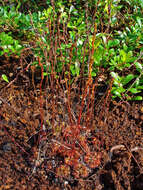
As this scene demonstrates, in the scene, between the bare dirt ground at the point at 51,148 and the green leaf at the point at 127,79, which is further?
the green leaf at the point at 127,79

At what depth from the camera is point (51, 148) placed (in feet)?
5.02

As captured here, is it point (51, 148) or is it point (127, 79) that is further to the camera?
point (127, 79)

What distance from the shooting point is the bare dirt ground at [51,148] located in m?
1.39

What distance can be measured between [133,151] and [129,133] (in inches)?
6.2

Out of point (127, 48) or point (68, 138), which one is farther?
point (127, 48)

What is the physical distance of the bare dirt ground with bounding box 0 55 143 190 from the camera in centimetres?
139

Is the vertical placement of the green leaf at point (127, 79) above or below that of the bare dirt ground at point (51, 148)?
above

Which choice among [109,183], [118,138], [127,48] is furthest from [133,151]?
[127,48]

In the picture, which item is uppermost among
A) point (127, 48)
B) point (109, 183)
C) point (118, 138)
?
point (127, 48)

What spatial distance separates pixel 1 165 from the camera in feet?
4.69

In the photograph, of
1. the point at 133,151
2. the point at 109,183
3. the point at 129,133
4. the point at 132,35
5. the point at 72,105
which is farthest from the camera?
the point at 132,35

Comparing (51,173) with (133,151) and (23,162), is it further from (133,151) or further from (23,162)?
(133,151)

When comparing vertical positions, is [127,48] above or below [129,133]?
above

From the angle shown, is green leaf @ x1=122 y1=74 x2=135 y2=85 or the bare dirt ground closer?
the bare dirt ground
